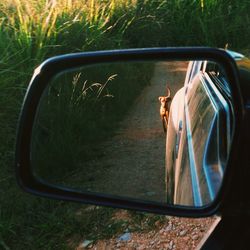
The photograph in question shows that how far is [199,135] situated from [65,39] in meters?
3.30

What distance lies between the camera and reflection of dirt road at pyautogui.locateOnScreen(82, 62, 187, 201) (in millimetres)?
1417

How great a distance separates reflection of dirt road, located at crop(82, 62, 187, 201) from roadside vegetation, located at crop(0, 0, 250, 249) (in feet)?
3.34

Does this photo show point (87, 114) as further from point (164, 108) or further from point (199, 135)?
point (199, 135)

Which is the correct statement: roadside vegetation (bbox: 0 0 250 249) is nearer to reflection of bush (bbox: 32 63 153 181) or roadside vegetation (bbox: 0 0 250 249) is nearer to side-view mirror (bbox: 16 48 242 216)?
reflection of bush (bbox: 32 63 153 181)

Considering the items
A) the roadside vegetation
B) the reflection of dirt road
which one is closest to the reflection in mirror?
the reflection of dirt road

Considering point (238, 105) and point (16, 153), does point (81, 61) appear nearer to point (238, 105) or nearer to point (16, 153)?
point (16, 153)

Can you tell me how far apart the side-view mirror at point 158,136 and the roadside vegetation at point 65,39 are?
29.3 inches

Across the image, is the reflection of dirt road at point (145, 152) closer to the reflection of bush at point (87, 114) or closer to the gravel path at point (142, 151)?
the gravel path at point (142, 151)

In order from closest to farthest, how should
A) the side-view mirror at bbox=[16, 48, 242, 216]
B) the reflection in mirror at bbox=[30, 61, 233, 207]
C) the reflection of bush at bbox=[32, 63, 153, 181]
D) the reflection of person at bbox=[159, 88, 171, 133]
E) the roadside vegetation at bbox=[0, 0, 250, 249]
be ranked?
the side-view mirror at bbox=[16, 48, 242, 216] → the reflection in mirror at bbox=[30, 61, 233, 207] → the reflection of person at bbox=[159, 88, 171, 133] → the reflection of bush at bbox=[32, 63, 153, 181] → the roadside vegetation at bbox=[0, 0, 250, 249]

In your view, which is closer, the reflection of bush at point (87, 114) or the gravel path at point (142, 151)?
the gravel path at point (142, 151)

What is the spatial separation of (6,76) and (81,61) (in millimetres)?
2672

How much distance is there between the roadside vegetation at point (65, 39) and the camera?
9.52ft

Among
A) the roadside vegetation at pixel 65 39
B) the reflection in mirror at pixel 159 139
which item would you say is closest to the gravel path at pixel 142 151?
the reflection in mirror at pixel 159 139

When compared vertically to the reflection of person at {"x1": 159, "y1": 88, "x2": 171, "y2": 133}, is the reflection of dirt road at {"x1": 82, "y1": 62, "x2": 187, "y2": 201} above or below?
below
